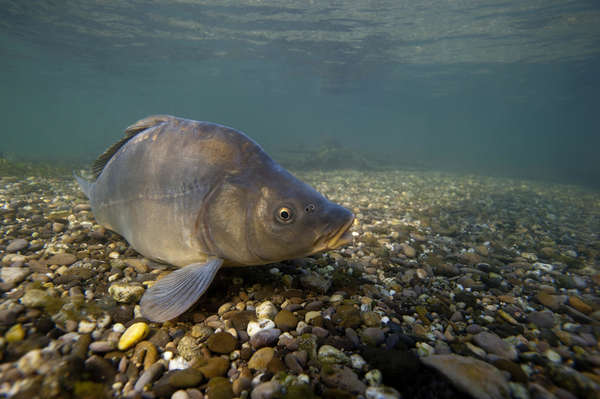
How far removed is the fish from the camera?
200cm

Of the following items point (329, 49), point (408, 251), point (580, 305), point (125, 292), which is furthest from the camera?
point (329, 49)

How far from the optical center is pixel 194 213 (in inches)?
87.5

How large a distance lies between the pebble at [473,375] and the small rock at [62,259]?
11.0ft

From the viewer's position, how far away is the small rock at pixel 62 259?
252cm

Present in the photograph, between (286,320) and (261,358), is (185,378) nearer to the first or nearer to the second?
(261,358)

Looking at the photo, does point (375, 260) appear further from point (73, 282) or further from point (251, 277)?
point (73, 282)

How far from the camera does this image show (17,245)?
2818 mm

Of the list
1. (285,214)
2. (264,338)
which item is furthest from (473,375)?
(285,214)

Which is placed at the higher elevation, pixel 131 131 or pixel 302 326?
pixel 131 131

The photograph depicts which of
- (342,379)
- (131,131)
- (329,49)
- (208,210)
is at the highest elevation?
(329,49)

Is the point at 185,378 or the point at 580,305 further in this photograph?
the point at 580,305

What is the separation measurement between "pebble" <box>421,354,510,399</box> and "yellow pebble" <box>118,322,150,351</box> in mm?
1944


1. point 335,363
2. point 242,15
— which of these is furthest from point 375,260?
point 242,15

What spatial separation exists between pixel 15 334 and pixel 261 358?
5.21ft
